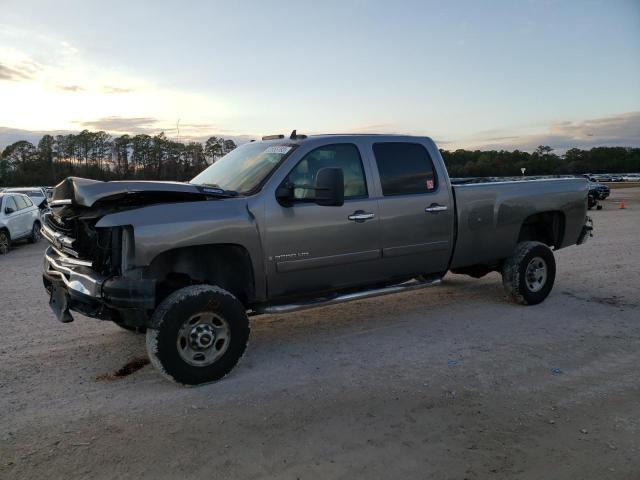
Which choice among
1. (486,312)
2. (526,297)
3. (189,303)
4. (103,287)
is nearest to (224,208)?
(189,303)

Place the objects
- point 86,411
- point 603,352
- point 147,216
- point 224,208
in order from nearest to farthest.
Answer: point 86,411 → point 147,216 → point 224,208 → point 603,352

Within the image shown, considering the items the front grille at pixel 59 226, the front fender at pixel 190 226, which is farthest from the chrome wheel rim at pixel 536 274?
the front grille at pixel 59 226

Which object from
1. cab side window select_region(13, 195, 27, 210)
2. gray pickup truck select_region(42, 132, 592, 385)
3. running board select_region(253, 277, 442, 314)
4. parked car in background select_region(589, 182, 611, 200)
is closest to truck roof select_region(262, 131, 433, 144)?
gray pickup truck select_region(42, 132, 592, 385)

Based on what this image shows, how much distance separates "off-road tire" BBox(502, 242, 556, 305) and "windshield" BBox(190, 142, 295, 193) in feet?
11.1

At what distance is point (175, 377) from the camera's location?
438 centimetres

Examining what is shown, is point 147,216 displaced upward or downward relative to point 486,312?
upward

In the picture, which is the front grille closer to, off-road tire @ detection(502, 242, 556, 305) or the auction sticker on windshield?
the auction sticker on windshield

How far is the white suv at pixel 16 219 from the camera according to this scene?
14125 mm

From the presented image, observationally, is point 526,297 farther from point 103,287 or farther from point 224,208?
point 103,287

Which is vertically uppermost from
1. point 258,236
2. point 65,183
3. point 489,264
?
point 65,183

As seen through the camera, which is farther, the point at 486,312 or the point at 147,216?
the point at 486,312

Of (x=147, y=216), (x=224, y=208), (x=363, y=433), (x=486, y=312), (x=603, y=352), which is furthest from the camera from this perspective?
(x=486, y=312)

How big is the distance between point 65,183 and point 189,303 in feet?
5.17

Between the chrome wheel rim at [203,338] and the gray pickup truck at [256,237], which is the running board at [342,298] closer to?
the gray pickup truck at [256,237]
